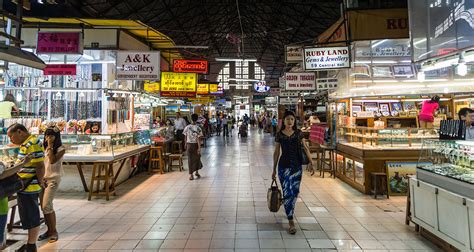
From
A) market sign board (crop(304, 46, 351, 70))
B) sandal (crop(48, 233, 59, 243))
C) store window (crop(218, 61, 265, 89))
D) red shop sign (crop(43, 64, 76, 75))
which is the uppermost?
store window (crop(218, 61, 265, 89))

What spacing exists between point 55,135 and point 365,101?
296 inches

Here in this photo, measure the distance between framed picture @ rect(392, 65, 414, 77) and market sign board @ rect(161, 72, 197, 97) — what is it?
6206mm

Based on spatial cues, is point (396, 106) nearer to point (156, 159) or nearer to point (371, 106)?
point (371, 106)

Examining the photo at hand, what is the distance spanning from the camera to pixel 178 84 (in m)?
10.2

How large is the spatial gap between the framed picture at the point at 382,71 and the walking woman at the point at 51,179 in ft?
22.7

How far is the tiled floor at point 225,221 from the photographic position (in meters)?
3.50

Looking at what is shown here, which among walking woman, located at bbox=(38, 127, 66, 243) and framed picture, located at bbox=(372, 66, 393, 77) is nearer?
walking woman, located at bbox=(38, 127, 66, 243)

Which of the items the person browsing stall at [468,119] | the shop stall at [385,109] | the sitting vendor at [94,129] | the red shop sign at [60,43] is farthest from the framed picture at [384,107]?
the red shop sign at [60,43]

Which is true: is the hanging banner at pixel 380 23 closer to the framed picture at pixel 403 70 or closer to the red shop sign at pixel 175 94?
the framed picture at pixel 403 70

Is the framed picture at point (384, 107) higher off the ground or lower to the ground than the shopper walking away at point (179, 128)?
higher

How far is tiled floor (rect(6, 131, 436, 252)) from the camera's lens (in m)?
3.50

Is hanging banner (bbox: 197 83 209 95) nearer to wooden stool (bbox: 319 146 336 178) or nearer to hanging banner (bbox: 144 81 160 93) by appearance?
hanging banner (bbox: 144 81 160 93)

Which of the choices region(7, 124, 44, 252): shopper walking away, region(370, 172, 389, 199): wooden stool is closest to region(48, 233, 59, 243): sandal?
region(7, 124, 44, 252): shopper walking away

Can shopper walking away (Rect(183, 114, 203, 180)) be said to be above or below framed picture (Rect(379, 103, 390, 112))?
below
